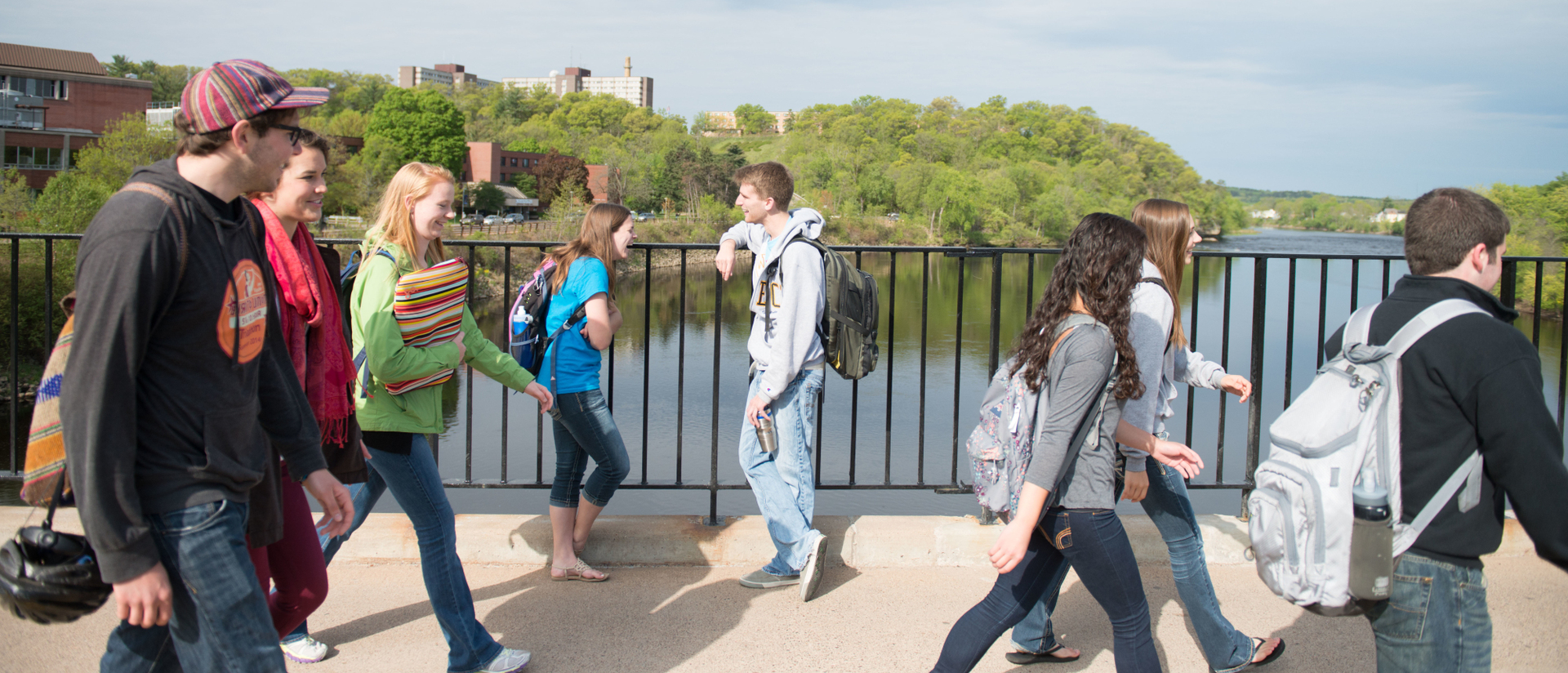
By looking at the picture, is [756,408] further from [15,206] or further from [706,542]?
[15,206]

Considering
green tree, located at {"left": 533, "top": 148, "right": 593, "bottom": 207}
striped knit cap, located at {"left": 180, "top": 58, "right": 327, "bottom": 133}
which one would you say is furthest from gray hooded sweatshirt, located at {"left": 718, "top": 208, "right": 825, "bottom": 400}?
green tree, located at {"left": 533, "top": 148, "right": 593, "bottom": 207}

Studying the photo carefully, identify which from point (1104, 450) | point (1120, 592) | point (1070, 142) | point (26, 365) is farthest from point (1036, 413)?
point (1070, 142)

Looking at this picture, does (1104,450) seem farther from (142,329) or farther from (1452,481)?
(142,329)

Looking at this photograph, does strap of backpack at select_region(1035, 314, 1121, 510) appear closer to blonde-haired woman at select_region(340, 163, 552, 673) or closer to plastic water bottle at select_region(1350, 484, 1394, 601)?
A: plastic water bottle at select_region(1350, 484, 1394, 601)

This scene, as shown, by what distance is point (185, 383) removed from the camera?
178 centimetres

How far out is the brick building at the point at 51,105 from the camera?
181 feet

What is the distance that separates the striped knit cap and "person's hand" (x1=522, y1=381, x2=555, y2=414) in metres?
1.44

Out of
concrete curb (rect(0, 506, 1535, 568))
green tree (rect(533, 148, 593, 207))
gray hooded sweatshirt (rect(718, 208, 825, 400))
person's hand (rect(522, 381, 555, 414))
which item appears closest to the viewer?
person's hand (rect(522, 381, 555, 414))

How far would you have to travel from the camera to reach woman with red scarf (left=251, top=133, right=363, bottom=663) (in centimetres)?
247

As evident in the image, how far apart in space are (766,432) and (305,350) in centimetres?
166

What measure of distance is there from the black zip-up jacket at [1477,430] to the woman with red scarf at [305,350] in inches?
97.1

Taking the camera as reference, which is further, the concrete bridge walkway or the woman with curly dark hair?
the concrete bridge walkway

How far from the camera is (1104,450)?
2502 mm

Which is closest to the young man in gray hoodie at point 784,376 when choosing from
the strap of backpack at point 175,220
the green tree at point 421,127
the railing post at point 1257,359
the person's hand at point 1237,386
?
the person's hand at point 1237,386
